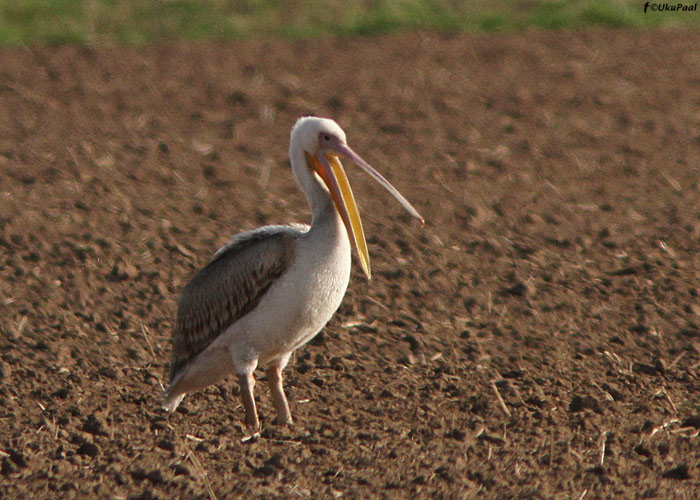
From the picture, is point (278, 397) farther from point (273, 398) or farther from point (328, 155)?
point (328, 155)

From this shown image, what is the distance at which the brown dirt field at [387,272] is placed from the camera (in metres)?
6.14

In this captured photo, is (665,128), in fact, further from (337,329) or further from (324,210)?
(324,210)

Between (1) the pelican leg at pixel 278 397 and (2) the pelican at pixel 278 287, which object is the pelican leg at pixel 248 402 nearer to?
(2) the pelican at pixel 278 287

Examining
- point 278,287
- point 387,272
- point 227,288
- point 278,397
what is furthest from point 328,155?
point 387,272

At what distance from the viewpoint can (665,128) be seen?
13.2 metres

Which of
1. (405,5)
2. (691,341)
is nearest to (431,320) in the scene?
(691,341)

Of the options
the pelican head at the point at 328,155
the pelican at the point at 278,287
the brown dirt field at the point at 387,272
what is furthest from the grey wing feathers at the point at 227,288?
the brown dirt field at the point at 387,272

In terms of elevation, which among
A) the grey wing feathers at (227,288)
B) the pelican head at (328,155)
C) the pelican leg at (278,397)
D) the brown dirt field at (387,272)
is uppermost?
the pelican head at (328,155)

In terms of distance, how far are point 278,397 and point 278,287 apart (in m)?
0.68

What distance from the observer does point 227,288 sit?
22.4 feet

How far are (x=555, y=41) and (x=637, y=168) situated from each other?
582 cm

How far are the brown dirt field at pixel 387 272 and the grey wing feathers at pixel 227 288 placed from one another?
1.51ft

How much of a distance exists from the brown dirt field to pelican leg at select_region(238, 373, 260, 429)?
0.11 metres

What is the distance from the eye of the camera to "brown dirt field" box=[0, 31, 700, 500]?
6137 millimetres
